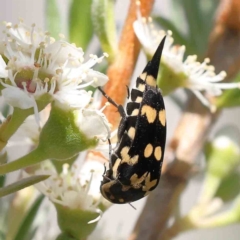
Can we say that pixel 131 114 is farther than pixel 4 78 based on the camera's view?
Yes

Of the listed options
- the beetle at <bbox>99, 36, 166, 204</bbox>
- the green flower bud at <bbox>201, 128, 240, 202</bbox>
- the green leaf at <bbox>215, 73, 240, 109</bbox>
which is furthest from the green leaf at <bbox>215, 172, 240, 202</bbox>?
the beetle at <bbox>99, 36, 166, 204</bbox>

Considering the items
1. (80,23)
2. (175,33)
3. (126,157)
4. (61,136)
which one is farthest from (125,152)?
(175,33)

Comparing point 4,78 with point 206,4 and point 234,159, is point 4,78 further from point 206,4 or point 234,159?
point 206,4

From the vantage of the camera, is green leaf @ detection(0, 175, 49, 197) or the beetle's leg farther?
the beetle's leg

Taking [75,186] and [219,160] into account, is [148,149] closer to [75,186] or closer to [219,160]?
[75,186]

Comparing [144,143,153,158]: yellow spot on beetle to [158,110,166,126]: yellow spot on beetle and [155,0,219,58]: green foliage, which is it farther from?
[155,0,219,58]: green foliage

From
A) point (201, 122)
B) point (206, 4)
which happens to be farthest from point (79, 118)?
point (206, 4)

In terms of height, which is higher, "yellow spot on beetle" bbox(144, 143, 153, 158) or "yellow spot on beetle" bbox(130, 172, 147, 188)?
"yellow spot on beetle" bbox(144, 143, 153, 158)
